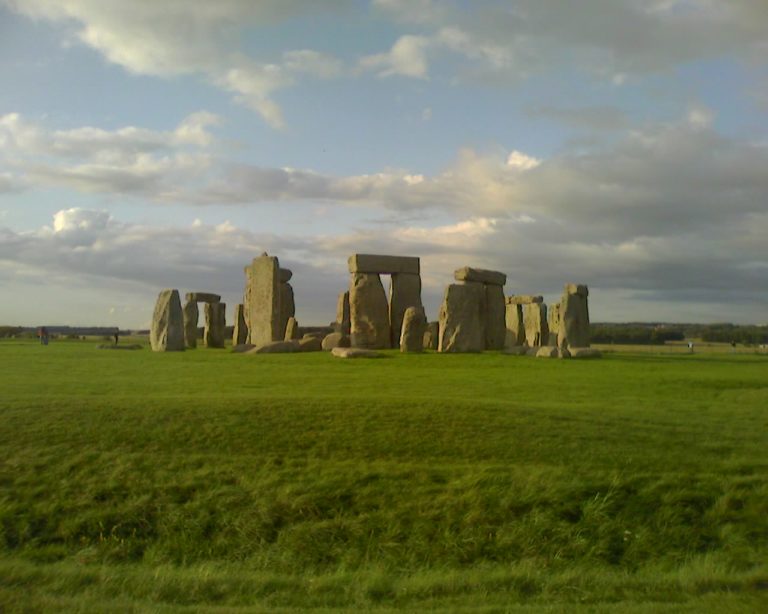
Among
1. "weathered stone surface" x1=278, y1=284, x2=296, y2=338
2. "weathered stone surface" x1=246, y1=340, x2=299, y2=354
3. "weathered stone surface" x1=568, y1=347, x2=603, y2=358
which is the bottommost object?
"weathered stone surface" x1=568, y1=347, x2=603, y2=358

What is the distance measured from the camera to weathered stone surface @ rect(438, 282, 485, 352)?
81.9 ft

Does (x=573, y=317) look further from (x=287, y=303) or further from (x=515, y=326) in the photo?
(x=287, y=303)

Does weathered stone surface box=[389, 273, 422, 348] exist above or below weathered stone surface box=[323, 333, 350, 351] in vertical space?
above

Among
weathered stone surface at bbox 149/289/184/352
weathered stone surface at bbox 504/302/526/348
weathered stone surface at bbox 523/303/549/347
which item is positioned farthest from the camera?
weathered stone surface at bbox 504/302/526/348

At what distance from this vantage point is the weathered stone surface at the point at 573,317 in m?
28.1

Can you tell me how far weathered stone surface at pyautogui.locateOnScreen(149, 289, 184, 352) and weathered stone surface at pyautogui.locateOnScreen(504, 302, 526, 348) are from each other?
14932 mm

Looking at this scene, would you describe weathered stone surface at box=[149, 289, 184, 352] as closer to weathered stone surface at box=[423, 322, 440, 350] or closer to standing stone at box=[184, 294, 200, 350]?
standing stone at box=[184, 294, 200, 350]

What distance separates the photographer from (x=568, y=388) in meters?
15.6

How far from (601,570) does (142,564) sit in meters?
4.86

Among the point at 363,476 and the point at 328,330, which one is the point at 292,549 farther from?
the point at 328,330

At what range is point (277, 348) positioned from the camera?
24453mm

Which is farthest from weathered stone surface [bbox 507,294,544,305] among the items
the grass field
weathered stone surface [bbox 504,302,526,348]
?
the grass field

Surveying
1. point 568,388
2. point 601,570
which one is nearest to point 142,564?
point 601,570

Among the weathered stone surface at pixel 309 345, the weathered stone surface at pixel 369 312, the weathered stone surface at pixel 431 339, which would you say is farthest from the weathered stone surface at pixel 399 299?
the weathered stone surface at pixel 309 345
